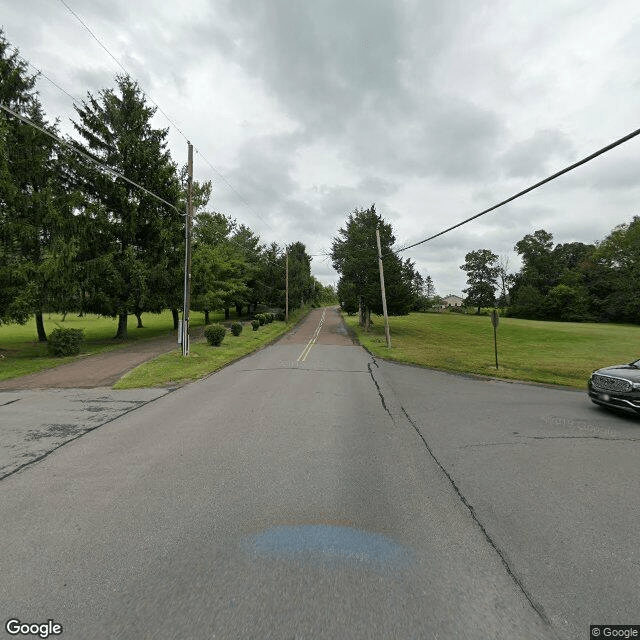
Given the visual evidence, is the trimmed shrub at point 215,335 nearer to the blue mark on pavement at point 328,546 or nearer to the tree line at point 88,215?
the tree line at point 88,215

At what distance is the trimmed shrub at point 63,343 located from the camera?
49.1 ft

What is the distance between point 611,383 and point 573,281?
74.0 m

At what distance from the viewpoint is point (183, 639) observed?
79.5 inches

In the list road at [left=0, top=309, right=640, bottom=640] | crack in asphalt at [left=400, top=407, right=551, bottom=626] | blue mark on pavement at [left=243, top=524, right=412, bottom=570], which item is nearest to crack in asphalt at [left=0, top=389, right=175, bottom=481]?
road at [left=0, top=309, right=640, bottom=640]

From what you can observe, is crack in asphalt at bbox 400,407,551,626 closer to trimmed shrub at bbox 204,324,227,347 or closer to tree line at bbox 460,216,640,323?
trimmed shrub at bbox 204,324,227,347

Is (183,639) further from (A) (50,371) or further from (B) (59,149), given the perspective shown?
(B) (59,149)

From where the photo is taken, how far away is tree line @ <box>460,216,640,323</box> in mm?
59594

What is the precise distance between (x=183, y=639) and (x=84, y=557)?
51.9 inches

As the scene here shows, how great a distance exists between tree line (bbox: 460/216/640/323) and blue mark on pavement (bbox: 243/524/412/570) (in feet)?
243

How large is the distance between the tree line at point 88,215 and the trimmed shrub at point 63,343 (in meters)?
1.85

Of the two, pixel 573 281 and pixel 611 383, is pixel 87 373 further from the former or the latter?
pixel 573 281

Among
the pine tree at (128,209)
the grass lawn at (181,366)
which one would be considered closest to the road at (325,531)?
the grass lawn at (181,366)

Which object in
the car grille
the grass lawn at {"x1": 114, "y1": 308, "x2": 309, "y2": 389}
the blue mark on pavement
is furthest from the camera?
the grass lawn at {"x1": 114, "y1": 308, "x2": 309, "y2": 389}

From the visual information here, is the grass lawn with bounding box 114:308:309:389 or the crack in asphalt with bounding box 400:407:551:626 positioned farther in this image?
the grass lawn with bounding box 114:308:309:389
